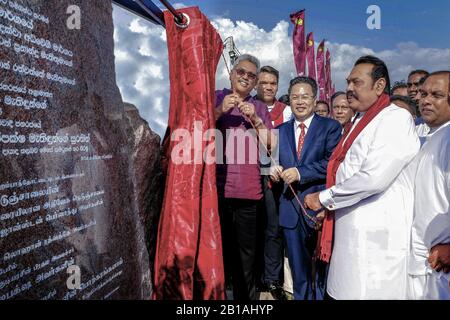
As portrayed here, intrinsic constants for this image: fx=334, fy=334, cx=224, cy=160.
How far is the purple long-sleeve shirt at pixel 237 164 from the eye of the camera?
8.72ft

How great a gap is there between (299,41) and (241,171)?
7.77m

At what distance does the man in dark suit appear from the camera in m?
2.83

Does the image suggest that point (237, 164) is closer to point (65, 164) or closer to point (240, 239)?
point (240, 239)

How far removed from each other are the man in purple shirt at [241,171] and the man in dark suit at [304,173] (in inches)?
11.9

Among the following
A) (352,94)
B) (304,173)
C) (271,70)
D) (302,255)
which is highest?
(271,70)

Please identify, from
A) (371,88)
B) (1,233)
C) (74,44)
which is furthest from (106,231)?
(371,88)

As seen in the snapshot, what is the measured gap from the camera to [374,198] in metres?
2.00

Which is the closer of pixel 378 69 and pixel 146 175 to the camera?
pixel 378 69

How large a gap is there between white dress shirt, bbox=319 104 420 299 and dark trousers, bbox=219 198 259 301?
87 centimetres

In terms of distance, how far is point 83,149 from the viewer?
154 centimetres

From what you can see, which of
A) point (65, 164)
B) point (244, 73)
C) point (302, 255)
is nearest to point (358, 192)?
point (302, 255)

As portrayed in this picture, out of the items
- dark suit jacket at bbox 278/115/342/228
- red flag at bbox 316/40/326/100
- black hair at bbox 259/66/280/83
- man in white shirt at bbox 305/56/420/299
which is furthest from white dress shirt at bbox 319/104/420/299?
red flag at bbox 316/40/326/100

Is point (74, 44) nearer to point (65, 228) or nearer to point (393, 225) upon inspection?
point (65, 228)

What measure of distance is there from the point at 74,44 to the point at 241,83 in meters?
1.43
